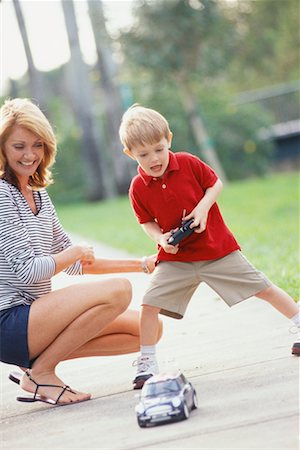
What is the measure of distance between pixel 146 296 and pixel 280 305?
0.71 metres

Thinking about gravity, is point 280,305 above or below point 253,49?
above

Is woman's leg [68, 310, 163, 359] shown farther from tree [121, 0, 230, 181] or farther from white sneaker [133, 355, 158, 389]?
tree [121, 0, 230, 181]

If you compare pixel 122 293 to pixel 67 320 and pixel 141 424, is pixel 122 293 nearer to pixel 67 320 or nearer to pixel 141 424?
pixel 67 320

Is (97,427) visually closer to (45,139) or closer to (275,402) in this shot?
(275,402)

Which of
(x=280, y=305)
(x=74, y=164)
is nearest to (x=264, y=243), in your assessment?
(x=280, y=305)

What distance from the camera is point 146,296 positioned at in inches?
187

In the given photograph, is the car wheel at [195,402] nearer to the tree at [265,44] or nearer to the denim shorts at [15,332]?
the denim shorts at [15,332]

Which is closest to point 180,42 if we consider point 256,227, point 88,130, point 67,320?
point 88,130

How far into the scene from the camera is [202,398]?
4.23 meters

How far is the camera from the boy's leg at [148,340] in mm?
4672

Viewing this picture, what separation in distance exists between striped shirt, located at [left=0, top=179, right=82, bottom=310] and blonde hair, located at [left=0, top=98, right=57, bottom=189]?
8cm

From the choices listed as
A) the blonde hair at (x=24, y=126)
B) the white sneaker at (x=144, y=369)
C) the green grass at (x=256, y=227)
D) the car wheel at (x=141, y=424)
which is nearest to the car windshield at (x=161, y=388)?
the car wheel at (x=141, y=424)

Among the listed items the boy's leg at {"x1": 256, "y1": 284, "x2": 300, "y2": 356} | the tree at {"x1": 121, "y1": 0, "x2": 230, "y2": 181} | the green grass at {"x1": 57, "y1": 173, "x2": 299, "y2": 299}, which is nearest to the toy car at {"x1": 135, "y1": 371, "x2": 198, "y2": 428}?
the boy's leg at {"x1": 256, "y1": 284, "x2": 300, "y2": 356}

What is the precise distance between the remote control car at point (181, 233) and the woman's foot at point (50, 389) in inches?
34.7
